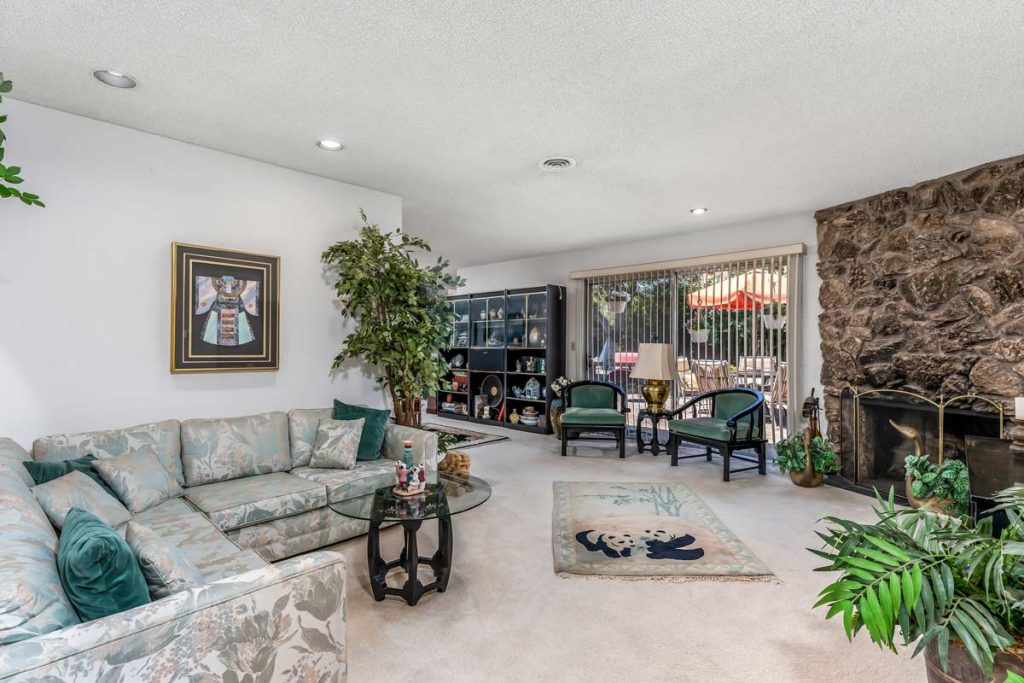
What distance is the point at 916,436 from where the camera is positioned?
407 centimetres

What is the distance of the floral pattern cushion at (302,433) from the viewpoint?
336 centimetres

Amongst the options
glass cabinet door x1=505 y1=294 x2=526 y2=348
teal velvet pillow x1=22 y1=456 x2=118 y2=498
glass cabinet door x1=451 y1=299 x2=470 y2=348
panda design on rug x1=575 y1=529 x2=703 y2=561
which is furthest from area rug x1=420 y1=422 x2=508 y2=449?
teal velvet pillow x1=22 y1=456 x2=118 y2=498

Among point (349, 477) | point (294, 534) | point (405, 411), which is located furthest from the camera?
point (405, 411)

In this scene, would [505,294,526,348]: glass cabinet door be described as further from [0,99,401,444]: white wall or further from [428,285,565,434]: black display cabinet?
[0,99,401,444]: white wall

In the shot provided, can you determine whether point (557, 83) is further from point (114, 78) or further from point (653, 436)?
point (653, 436)

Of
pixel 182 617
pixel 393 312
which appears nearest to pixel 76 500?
pixel 182 617

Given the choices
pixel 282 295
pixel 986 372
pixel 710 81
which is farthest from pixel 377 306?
pixel 986 372

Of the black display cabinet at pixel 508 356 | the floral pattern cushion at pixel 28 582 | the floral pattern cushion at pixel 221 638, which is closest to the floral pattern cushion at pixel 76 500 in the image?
the floral pattern cushion at pixel 28 582

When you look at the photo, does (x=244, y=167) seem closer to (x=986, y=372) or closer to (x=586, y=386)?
(x=586, y=386)

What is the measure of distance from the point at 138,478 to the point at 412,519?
140 cm

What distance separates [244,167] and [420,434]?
221cm

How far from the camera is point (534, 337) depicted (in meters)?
6.95

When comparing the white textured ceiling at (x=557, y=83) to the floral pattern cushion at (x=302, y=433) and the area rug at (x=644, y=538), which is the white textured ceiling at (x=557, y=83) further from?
the area rug at (x=644, y=538)

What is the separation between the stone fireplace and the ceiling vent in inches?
106
